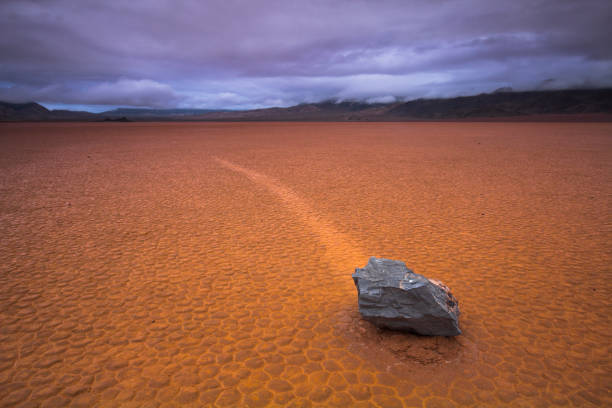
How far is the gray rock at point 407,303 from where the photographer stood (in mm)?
4020

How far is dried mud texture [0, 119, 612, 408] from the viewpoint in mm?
3613

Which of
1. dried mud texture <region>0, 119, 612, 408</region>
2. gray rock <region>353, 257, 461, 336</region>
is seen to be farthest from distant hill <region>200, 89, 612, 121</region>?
gray rock <region>353, 257, 461, 336</region>

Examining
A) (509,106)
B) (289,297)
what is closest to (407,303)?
(289,297)

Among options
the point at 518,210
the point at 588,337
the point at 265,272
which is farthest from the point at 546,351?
the point at 518,210

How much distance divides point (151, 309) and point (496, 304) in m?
5.28

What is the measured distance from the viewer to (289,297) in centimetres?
538

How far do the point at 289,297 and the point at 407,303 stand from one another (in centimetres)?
202

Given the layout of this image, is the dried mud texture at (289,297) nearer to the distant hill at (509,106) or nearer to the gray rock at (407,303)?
the gray rock at (407,303)

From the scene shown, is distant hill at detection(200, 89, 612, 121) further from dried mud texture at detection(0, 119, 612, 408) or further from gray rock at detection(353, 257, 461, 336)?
gray rock at detection(353, 257, 461, 336)

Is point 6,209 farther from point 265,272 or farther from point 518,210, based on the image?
point 518,210

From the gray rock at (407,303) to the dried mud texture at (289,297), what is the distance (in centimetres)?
22

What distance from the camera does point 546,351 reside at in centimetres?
409

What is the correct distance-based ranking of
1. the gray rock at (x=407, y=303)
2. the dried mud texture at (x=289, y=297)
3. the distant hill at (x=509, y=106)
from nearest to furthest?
the dried mud texture at (x=289, y=297), the gray rock at (x=407, y=303), the distant hill at (x=509, y=106)

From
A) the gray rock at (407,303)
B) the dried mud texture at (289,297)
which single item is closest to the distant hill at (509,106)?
the dried mud texture at (289,297)
